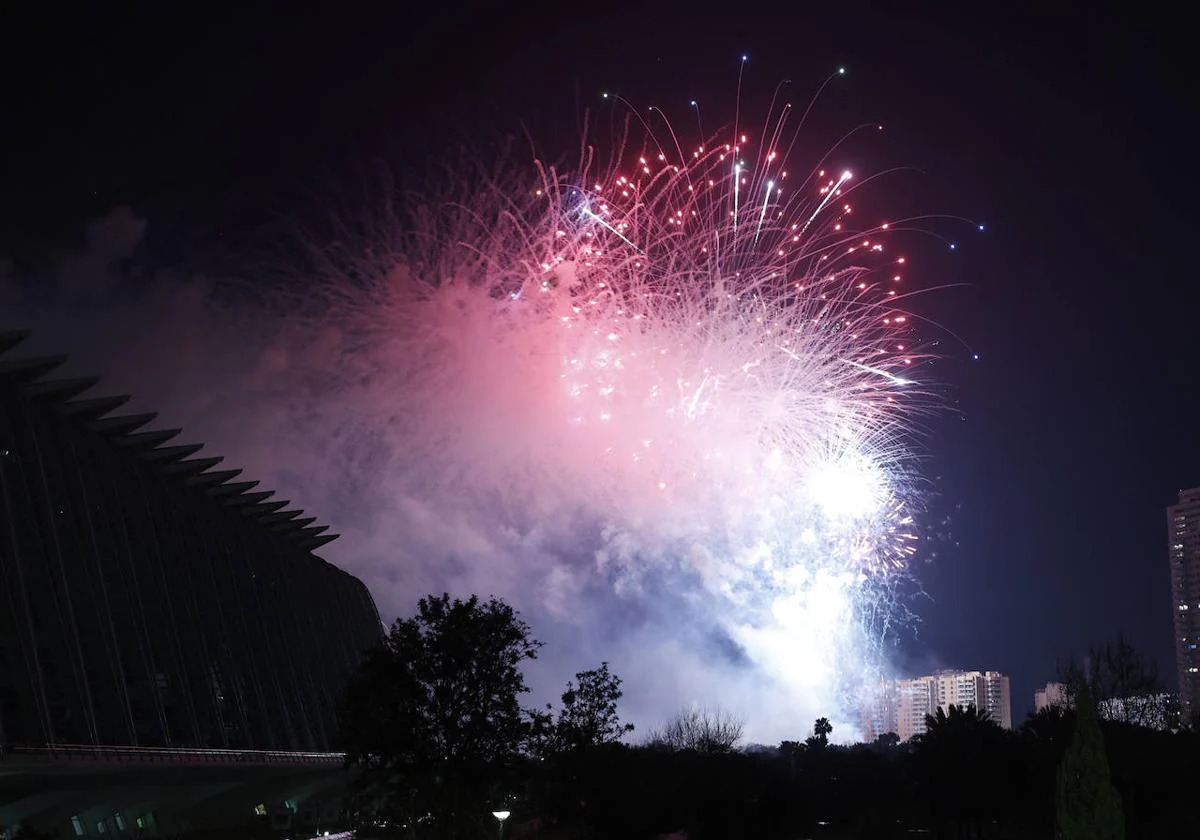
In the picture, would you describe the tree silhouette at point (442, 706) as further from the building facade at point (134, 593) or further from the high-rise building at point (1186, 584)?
the high-rise building at point (1186, 584)

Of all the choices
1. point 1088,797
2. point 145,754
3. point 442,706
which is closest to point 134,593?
point 145,754

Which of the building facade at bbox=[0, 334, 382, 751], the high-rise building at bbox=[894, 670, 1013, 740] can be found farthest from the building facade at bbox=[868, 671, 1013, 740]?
the building facade at bbox=[0, 334, 382, 751]

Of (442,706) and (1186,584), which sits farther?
(1186,584)

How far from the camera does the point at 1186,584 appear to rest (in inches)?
5502

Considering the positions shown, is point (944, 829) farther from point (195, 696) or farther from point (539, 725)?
point (195, 696)

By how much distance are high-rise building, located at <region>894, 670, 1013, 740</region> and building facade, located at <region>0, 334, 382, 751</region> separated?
3479 inches

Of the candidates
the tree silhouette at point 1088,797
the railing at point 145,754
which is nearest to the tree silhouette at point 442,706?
the railing at point 145,754

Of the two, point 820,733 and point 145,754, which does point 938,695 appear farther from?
point 145,754

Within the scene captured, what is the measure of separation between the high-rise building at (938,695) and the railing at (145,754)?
99.7 meters

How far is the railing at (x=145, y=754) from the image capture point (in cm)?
3965

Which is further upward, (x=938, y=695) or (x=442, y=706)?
(x=442, y=706)

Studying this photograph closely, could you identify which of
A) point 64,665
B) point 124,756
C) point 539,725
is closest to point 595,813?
point 539,725

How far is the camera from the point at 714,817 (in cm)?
5084

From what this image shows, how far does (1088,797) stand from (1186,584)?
12655cm
